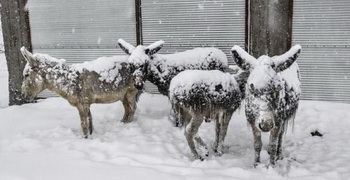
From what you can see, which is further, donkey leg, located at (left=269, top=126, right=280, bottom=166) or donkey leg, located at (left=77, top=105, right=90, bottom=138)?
donkey leg, located at (left=77, top=105, right=90, bottom=138)

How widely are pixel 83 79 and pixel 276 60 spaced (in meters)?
3.23

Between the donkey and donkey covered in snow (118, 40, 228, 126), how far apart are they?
173cm

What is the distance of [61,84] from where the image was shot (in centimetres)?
613

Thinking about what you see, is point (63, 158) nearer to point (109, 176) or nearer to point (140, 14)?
point (109, 176)

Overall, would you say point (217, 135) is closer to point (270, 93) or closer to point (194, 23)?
point (270, 93)

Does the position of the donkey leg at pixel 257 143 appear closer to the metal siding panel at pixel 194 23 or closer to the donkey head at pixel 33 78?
the metal siding panel at pixel 194 23

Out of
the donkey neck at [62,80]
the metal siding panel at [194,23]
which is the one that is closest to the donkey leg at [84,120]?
the donkey neck at [62,80]

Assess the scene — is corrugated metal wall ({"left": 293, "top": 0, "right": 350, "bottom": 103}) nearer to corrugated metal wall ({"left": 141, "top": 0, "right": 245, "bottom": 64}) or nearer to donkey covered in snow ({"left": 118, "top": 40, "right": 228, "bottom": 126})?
corrugated metal wall ({"left": 141, "top": 0, "right": 245, "bottom": 64})

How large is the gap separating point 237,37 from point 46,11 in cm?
438

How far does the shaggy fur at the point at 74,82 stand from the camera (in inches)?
241

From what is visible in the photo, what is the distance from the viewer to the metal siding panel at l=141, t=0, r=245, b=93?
7.37 meters

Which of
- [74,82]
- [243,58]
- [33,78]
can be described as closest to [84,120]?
[74,82]

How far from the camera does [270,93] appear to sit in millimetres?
4535

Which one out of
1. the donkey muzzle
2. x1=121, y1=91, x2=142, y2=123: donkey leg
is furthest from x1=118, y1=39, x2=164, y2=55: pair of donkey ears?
the donkey muzzle
